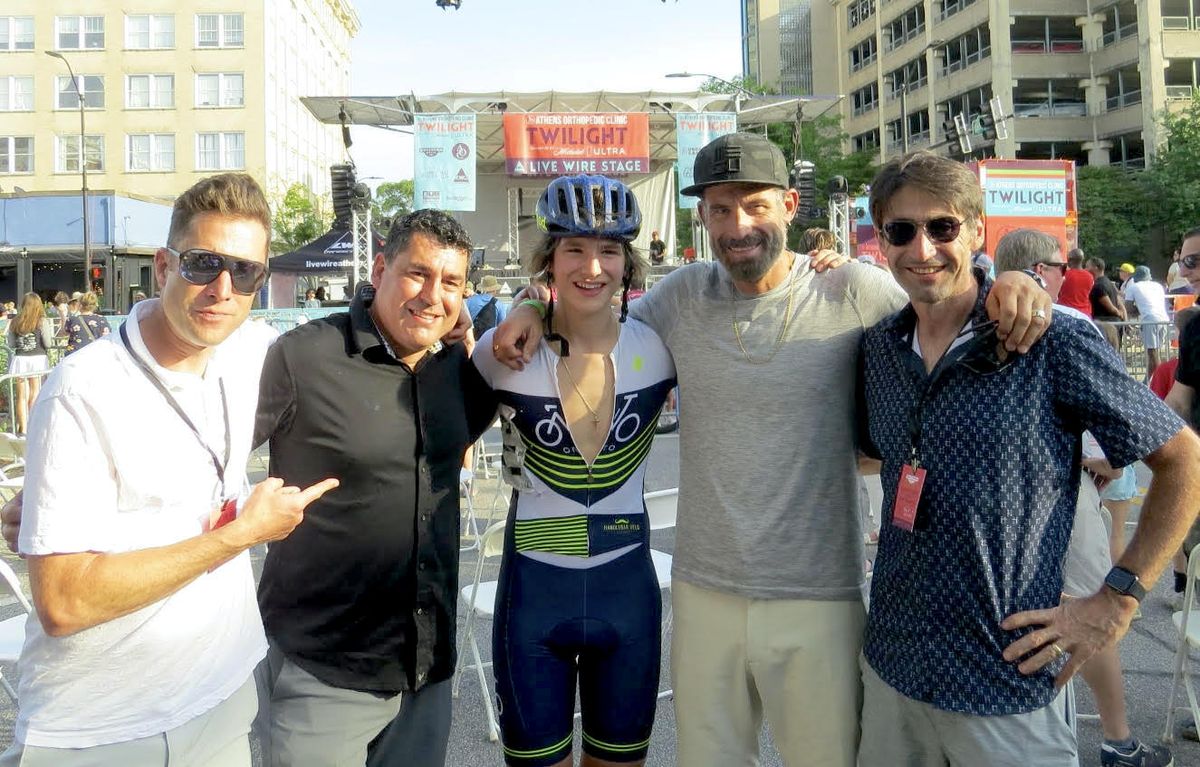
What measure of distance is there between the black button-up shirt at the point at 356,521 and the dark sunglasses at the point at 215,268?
1.16 feet

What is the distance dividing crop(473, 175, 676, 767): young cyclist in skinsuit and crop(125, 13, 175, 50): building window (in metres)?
56.0

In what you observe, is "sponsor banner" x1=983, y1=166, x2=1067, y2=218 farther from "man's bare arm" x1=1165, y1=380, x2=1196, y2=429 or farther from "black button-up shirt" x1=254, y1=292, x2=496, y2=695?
"black button-up shirt" x1=254, y1=292, x2=496, y2=695

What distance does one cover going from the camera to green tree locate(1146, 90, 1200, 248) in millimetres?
36562

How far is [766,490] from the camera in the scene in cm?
261

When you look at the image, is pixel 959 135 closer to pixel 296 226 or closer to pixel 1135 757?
pixel 1135 757

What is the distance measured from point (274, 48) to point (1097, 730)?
186 feet

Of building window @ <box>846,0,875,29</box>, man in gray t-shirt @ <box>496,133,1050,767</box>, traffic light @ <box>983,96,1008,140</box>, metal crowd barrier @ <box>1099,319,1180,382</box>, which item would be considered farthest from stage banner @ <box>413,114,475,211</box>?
building window @ <box>846,0,875,29</box>

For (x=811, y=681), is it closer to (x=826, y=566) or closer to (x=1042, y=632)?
(x=826, y=566)

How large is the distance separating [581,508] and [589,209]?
38.8 inches

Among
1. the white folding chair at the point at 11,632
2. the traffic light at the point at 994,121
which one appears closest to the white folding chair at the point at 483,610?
the white folding chair at the point at 11,632

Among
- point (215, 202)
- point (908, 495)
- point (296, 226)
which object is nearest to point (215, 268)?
point (215, 202)

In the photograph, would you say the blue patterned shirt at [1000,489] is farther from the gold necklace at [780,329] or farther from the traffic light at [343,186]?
the traffic light at [343,186]

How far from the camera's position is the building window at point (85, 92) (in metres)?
49.2

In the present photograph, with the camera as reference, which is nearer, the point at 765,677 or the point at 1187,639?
the point at 765,677
